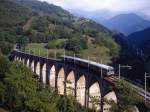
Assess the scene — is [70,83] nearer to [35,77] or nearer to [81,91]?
[81,91]

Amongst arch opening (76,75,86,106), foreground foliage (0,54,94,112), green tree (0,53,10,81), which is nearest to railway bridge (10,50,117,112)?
arch opening (76,75,86,106)

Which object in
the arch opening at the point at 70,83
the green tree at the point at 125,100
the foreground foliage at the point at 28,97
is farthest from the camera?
the arch opening at the point at 70,83

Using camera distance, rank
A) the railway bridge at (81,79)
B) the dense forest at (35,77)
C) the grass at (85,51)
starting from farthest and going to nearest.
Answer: the grass at (85,51) < the railway bridge at (81,79) < the dense forest at (35,77)

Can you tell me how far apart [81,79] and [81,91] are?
3138 mm

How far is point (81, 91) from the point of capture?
225 feet

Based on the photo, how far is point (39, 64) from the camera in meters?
95.6

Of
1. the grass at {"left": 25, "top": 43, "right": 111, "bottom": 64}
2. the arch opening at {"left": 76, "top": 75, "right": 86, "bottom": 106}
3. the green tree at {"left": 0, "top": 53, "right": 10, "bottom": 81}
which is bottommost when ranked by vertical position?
the arch opening at {"left": 76, "top": 75, "right": 86, "bottom": 106}

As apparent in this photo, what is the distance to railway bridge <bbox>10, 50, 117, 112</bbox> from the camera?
5444 cm

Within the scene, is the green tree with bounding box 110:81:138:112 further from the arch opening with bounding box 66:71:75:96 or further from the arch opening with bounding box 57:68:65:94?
the arch opening with bounding box 57:68:65:94

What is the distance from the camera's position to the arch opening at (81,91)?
67.1 m

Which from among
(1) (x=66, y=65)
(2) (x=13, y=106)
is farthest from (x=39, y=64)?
(2) (x=13, y=106)

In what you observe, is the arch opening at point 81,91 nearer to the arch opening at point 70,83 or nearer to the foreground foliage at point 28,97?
the arch opening at point 70,83

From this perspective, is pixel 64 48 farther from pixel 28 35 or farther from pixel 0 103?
pixel 0 103

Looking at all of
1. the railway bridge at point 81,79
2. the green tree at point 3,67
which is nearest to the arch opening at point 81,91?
the railway bridge at point 81,79
